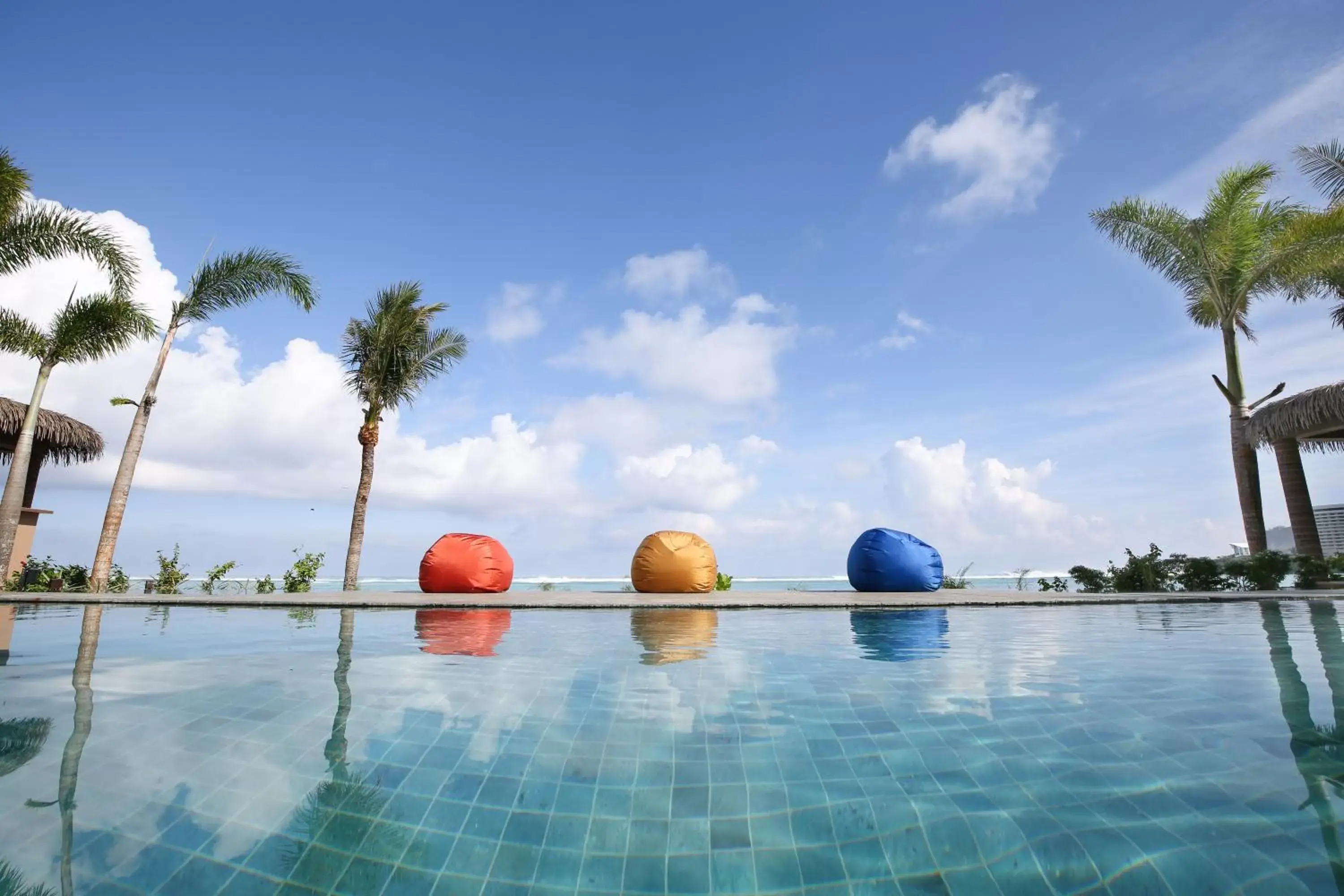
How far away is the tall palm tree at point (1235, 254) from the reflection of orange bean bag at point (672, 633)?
46.8 feet

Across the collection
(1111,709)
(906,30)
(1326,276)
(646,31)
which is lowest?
(1111,709)

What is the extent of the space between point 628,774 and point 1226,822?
7.50ft

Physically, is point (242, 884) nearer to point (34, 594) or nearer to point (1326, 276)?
point (34, 594)

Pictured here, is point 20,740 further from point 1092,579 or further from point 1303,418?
point 1303,418

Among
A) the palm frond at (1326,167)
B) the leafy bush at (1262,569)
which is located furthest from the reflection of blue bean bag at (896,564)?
the palm frond at (1326,167)

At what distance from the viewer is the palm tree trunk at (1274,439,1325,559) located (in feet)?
49.2

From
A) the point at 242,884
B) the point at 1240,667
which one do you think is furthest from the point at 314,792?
the point at 1240,667

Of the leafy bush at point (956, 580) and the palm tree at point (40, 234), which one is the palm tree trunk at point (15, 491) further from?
the leafy bush at point (956, 580)

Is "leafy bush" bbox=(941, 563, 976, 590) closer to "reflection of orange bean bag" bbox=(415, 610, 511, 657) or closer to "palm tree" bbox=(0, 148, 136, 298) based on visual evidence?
"reflection of orange bean bag" bbox=(415, 610, 511, 657)

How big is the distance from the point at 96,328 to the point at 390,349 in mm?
6340

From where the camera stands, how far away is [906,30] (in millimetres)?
9914

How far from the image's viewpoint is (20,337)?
14695 mm

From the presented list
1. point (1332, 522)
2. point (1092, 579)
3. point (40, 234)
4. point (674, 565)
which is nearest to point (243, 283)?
point (40, 234)

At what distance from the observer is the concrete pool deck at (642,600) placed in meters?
10.3
